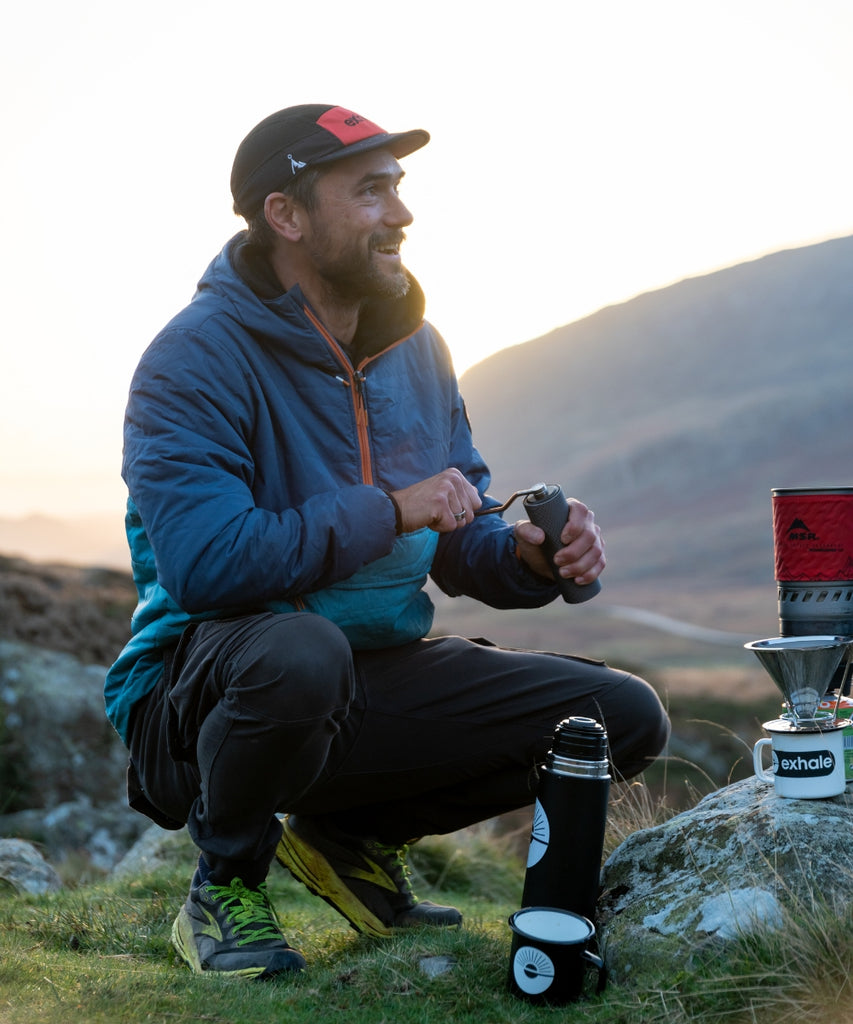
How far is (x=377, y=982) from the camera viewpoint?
119 inches

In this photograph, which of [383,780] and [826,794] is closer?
[826,794]

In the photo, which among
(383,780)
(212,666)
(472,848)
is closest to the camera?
(212,666)

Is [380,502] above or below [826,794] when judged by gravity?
above

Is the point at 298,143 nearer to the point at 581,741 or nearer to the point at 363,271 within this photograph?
the point at 363,271

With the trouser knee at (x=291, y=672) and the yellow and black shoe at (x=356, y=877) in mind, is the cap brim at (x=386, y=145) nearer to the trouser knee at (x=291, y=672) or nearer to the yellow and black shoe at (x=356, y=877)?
the trouser knee at (x=291, y=672)

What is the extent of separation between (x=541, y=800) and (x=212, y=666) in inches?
39.3

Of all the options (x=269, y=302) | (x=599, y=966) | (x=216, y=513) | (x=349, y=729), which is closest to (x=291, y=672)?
(x=216, y=513)

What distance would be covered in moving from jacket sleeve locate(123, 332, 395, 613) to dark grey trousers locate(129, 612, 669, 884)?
0.15 metres

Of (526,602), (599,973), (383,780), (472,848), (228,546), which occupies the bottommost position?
(472,848)

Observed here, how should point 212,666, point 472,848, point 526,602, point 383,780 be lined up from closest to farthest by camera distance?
point 212,666 < point 383,780 < point 526,602 < point 472,848

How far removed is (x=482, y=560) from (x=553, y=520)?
438 mm

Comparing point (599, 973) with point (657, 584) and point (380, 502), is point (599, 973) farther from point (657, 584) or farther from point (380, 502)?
point (657, 584)

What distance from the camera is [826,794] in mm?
3191

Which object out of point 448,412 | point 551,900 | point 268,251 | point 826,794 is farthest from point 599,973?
point 268,251
